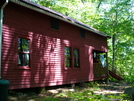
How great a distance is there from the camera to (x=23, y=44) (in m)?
8.41

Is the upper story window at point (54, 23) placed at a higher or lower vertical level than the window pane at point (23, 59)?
higher

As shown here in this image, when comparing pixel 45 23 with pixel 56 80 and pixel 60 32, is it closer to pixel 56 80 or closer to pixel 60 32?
pixel 60 32

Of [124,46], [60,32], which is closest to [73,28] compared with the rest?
[60,32]

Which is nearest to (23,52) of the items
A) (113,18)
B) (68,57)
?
(68,57)

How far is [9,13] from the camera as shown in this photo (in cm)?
783

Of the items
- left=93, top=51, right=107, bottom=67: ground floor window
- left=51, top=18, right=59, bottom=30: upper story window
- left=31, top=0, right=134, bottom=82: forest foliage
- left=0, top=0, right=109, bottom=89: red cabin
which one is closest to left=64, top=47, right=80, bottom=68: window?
left=0, top=0, right=109, bottom=89: red cabin

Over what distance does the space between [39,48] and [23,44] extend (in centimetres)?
111

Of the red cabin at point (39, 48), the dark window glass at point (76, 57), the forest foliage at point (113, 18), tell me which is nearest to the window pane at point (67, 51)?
the red cabin at point (39, 48)

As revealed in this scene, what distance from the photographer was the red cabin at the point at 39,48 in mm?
7668

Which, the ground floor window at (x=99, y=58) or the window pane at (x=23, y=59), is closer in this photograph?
the window pane at (x=23, y=59)

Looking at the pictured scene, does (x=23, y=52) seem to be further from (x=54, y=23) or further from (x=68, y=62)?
(x=68, y=62)

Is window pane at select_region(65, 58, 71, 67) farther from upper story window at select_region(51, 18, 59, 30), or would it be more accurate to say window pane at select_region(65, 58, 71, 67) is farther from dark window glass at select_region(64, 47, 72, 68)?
upper story window at select_region(51, 18, 59, 30)

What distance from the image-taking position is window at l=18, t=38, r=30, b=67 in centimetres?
813

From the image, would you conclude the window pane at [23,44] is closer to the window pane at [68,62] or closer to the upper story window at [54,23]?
the upper story window at [54,23]
